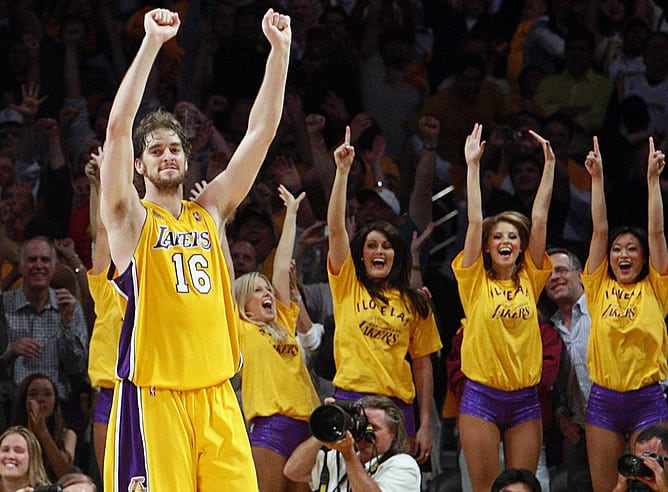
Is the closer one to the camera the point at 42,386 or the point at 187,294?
the point at 187,294

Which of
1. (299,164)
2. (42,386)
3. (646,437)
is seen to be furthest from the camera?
(299,164)

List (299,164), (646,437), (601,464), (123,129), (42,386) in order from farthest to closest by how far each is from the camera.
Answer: (299,164) < (42,386) < (601,464) < (646,437) < (123,129)

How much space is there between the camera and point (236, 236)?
9203 mm

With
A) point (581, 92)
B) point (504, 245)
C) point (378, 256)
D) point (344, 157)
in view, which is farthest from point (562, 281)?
point (581, 92)

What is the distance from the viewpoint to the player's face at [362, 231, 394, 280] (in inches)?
308

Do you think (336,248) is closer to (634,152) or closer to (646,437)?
(646,437)

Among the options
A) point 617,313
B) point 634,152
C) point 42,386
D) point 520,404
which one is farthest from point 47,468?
point 634,152

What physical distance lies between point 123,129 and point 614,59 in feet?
21.7

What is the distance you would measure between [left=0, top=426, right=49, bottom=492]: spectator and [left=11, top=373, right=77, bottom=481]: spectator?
0.50 meters

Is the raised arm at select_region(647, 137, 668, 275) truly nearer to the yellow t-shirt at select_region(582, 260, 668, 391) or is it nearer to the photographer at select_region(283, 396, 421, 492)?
the yellow t-shirt at select_region(582, 260, 668, 391)

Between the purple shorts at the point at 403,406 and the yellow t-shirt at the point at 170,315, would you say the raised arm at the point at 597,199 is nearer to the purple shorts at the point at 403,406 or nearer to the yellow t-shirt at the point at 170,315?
the purple shorts at the point at 403,406

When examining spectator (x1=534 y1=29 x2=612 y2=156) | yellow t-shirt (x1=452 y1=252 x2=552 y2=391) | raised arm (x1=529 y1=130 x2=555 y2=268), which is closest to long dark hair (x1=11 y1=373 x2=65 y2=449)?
yellow t-shirt (x1=452 y1=252 x2=552 y2=391)

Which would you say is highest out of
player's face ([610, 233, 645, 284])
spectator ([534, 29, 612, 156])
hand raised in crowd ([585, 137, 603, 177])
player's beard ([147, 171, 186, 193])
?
spectator ([534, 29, 612, 156])

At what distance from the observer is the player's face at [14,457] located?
7.42 m
